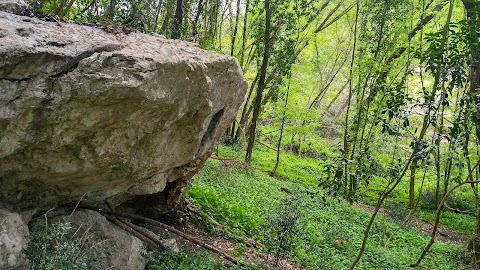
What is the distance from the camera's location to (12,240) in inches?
155

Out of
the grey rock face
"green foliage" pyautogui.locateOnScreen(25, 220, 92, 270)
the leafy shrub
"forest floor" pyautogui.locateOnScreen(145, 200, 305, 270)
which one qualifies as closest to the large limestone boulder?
the grey rock face

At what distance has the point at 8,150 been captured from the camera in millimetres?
3516

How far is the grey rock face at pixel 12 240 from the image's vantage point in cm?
383

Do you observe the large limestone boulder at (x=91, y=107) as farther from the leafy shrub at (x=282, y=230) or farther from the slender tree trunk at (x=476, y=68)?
the slender tree trunk at (x=476, y=68)

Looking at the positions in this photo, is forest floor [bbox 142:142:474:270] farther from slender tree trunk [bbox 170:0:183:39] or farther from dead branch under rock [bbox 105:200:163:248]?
slender tree trunk [bbox 170:0:183:39]

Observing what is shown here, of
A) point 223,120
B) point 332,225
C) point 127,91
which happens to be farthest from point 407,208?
point 127,91

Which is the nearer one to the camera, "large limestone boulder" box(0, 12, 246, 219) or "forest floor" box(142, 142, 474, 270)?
"large limestone boulder" box(0, 12, 246, 219)

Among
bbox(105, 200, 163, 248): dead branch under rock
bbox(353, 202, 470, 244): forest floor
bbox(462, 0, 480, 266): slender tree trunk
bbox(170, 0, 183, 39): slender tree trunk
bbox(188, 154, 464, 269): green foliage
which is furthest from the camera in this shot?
bbox(353, 202, 470, 244): forest floor

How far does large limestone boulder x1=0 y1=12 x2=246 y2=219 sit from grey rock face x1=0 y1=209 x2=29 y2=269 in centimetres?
25

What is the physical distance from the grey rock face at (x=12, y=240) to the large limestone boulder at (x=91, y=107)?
9.7 inches

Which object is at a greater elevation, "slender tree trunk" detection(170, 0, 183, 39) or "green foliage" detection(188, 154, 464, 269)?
"slender tree trunk" detection(170, 0, 183, 39)

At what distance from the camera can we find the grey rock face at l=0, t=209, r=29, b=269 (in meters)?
3.83

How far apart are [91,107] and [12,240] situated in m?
1.58

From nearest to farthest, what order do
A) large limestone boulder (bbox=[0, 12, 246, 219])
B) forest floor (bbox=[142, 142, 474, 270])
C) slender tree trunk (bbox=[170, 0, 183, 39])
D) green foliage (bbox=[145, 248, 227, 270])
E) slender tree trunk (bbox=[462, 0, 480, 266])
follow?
large limestone boulder (bbox=[0, 12, 246, 219])
slender tree trunk (bbox=[462, 0, 480, 266])
green foliage (bbox=[145, 248, 227, 270])
forest floor (bbox=[142, 142, 474, 270])
slender tree trunk (bbox=[170, 0, 183, 39])
